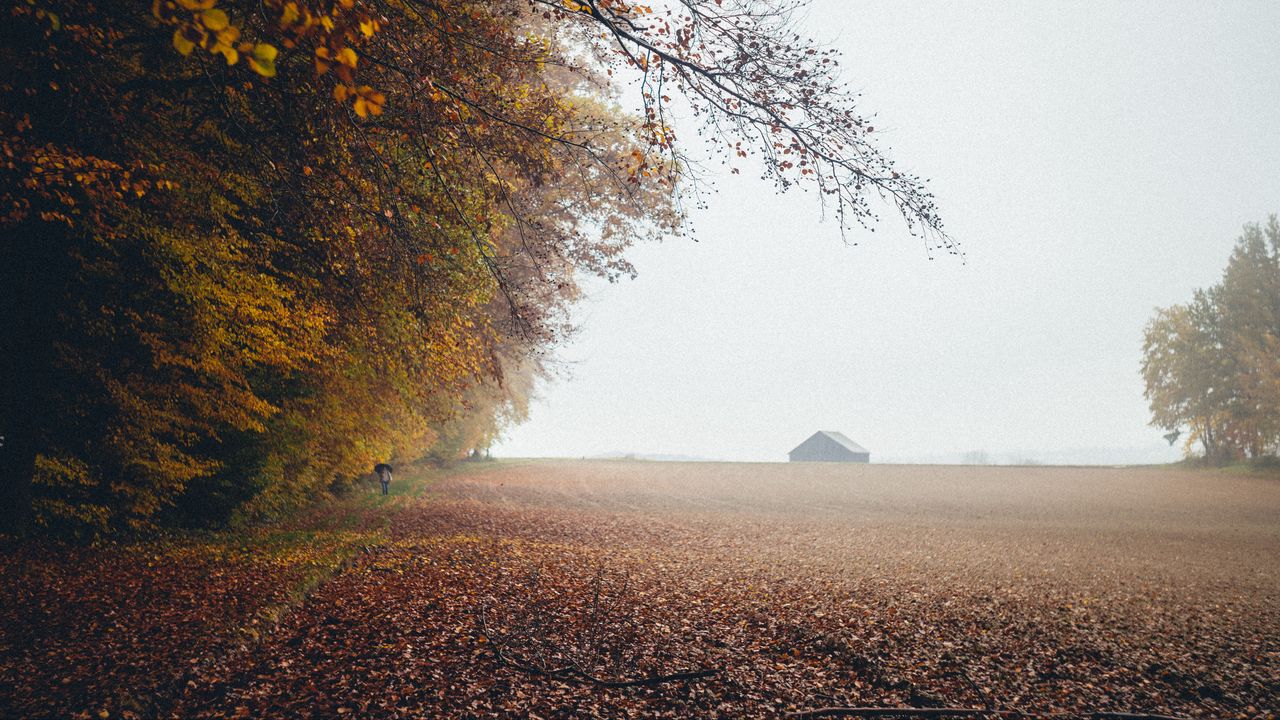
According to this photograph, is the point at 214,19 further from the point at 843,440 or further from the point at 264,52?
the point at 843,440

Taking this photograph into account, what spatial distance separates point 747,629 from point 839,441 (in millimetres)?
64037

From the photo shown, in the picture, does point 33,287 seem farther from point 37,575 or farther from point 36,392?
point 37,575

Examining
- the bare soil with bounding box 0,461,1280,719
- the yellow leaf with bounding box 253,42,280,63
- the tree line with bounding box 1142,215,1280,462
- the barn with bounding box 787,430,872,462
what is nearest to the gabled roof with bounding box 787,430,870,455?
the barn with bounding box 787,430,872,462

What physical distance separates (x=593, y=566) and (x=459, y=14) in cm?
777

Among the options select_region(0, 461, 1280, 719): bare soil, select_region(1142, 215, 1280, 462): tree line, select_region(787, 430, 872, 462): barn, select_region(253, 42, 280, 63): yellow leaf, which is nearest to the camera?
select_region(253, 42, 280, 63): yellow leaf

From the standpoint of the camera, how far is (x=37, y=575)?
21.5 ft

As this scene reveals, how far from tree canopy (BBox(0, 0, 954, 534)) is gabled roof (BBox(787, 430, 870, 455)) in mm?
60296

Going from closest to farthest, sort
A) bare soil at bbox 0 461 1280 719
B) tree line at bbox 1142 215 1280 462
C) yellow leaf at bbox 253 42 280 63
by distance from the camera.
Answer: yellow leaf at bbox 253 42 280 63 → bare soil at bbox 0 461 1280 719 → tree line at bbox 1142 215 1280 462

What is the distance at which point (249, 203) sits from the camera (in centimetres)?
768

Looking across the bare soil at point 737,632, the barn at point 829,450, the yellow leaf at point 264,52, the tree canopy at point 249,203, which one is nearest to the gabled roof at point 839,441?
the barn at point 829,450

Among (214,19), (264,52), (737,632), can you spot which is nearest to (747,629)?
(737,632)

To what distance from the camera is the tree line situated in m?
34.6

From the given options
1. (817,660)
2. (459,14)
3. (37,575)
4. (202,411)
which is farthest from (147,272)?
(817,660)

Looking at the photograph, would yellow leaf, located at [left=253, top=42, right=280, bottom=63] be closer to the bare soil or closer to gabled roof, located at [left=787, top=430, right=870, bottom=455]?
the bare soil
